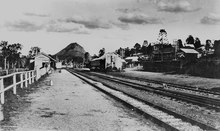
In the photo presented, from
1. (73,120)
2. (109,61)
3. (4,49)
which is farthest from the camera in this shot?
(4,49)

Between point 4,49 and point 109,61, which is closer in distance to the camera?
point 109,61

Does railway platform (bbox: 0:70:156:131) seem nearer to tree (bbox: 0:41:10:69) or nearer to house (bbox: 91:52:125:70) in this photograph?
house (bbox: 91:52:125:70)

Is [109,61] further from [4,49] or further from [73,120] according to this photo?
[4,49]

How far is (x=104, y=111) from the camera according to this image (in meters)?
8.74

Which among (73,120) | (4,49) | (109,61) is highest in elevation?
(4,49)

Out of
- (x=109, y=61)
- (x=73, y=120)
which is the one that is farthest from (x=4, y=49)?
(x=73, y=120)

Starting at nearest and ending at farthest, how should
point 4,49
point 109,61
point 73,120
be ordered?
point 73,120, point 109,61, point 4,49

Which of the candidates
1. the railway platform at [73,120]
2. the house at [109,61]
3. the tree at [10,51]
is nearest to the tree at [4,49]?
the tree at [10,51]

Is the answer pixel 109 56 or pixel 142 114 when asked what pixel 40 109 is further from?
pixel 109 56

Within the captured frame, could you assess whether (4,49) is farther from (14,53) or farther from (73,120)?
(73,120)

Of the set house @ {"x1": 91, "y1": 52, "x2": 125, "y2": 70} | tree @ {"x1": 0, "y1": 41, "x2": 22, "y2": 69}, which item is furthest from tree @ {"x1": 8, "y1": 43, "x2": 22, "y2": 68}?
house @ {"x1": 91, "y1": 52, "x2": 125, "y2": 70}

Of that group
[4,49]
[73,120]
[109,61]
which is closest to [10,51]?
[4,49]

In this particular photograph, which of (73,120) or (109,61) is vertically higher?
(109,61)

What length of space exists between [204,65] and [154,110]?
27.7 m
